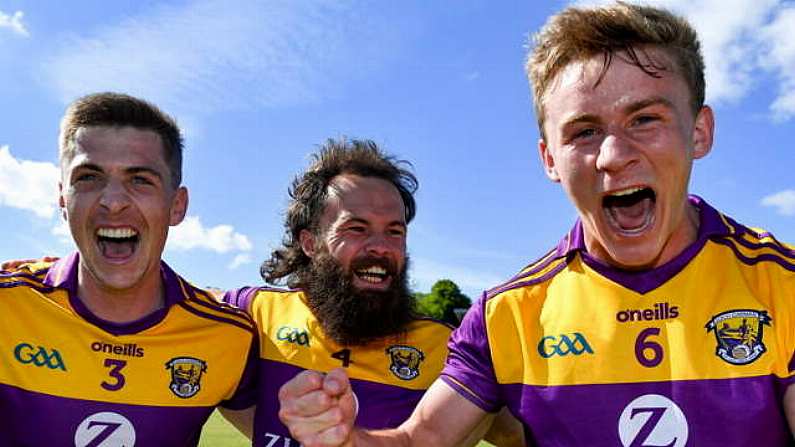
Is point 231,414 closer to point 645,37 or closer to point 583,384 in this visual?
point 583,384

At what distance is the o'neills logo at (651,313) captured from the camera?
9.80 ft

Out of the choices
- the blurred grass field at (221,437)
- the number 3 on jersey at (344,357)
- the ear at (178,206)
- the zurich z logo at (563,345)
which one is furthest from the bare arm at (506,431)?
the blurred grass field at (221,437)

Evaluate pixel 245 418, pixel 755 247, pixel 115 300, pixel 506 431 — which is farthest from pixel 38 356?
pixel 755 247

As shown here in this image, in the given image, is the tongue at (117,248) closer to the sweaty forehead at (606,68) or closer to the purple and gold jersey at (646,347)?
the purple and gold jersey at (646,347)

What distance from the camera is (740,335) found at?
2828mm

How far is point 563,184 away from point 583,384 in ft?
2.71

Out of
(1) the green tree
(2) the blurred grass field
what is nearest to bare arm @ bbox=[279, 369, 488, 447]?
(2) the blurred grass field

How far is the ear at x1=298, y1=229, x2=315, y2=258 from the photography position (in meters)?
5.56

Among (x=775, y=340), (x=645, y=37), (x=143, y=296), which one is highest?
(x=645, y=37)

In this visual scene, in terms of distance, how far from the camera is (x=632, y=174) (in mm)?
2844

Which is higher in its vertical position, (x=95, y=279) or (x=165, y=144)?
(x=165, y=144)

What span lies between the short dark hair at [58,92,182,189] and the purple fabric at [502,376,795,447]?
249 cm

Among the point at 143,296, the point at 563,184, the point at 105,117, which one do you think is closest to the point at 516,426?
the point at 563,184

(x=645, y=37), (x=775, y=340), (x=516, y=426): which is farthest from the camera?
(x=516, y=426)
